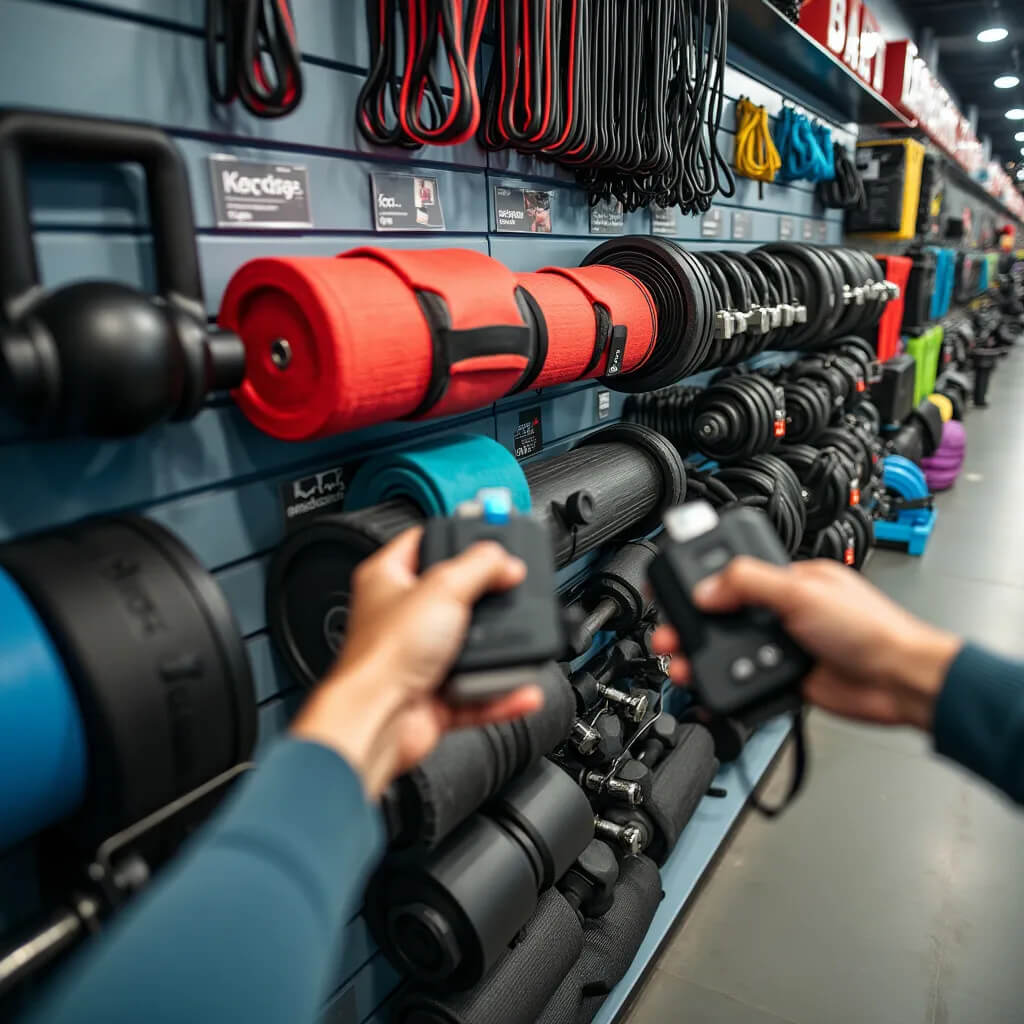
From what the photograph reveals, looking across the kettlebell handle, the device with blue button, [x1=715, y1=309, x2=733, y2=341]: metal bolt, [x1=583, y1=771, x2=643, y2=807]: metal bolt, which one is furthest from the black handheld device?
[x1=715, y1=309, x2=733, y2=341]: metal bolt

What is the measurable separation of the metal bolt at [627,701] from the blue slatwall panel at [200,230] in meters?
0.85

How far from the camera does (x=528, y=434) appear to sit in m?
2.03

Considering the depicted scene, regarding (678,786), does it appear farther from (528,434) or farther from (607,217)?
(607,217)

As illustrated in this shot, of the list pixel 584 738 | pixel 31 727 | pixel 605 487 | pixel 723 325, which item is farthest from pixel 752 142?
pixel 31 727

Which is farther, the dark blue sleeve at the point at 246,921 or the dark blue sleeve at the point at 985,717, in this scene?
the dark blue sleeve at the point at 985,717

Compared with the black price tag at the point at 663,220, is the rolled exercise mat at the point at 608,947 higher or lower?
lower

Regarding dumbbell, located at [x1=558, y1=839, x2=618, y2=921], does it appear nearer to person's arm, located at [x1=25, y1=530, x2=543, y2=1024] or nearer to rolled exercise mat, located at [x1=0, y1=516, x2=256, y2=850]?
rolled exercise mat, located at [x1=0, y1=516, x2=256, y2=850]

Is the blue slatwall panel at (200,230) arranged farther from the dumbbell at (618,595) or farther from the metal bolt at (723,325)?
the metal bolt at (723,325)

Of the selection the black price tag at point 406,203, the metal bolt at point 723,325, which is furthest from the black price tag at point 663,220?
the black price tag at point 406,203

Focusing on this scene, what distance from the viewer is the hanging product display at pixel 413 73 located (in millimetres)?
1341

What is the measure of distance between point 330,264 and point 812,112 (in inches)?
139

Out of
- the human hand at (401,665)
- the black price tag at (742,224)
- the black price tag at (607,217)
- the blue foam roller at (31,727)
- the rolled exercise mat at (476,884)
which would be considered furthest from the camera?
the black price tag at (742,224)

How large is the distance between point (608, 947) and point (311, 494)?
132 centimetres

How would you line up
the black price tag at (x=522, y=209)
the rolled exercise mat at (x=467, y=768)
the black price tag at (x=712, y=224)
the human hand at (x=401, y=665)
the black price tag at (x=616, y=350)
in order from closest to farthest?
the human hand at (x=401, y=665)
the rolled exercise mat at (x=467, y=768)
the black price tag at (x=616, y=350)
the black price tag at (x=522, y=209)
the black price tag at (x=712, y=224)
